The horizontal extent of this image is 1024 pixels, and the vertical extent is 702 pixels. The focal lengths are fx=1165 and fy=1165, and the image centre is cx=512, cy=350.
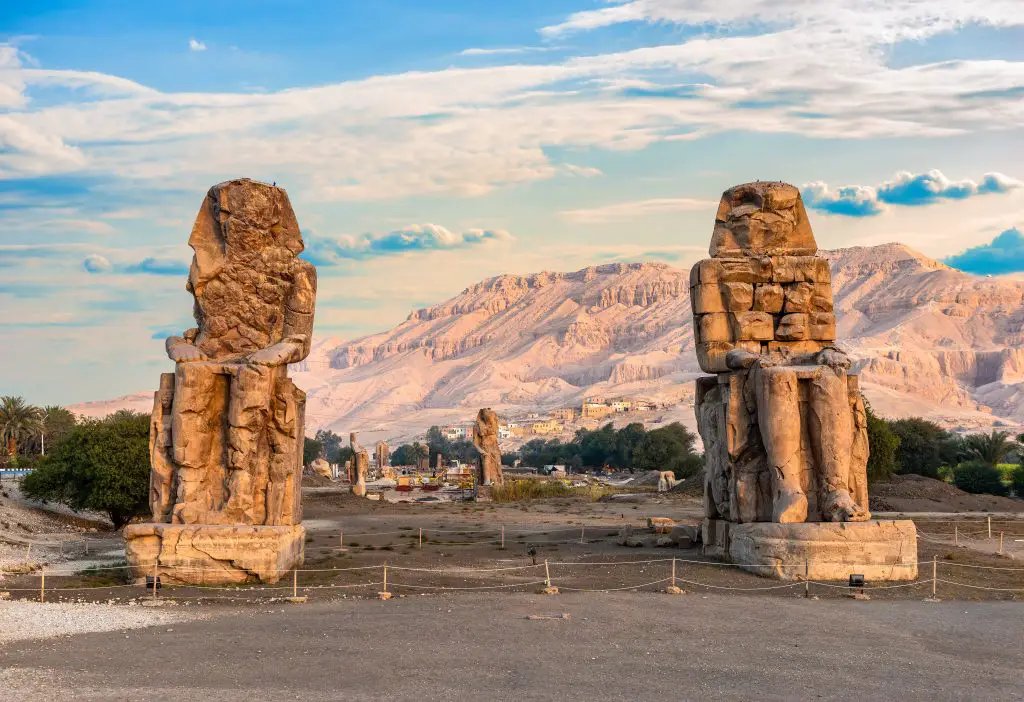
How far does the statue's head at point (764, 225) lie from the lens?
15164 millimetres

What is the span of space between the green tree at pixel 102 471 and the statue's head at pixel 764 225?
13026 mm

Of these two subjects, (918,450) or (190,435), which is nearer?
(190,435)

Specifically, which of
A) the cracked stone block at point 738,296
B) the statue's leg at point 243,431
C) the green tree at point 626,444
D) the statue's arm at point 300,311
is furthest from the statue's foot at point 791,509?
the green tree at point 626,444

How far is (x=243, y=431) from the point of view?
13.0 m

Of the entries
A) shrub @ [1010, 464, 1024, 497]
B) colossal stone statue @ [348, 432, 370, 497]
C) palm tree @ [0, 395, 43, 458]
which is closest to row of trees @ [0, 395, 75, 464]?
palm tree @ [0, 395, 43, 458]

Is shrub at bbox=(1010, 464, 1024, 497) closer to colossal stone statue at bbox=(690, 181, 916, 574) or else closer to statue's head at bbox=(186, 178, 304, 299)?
colossal stone statue at bbox=(690, 181, 916, 574)

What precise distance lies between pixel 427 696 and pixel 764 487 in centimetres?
717

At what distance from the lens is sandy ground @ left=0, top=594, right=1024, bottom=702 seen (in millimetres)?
7809

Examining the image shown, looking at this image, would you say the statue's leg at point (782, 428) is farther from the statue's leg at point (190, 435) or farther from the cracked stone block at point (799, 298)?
the statue's leg at point (190, 435)

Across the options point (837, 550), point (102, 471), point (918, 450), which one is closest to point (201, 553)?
point (837, 550)

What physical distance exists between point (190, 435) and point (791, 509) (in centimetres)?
669

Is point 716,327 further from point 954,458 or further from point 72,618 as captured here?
point 954,458

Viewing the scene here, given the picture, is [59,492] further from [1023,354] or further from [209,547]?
[1023,354]

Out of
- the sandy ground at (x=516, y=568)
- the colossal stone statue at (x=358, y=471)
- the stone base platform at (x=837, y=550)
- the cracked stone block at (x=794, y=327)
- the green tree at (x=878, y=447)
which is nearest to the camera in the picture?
the sandy ground at (x=516, y=568)
